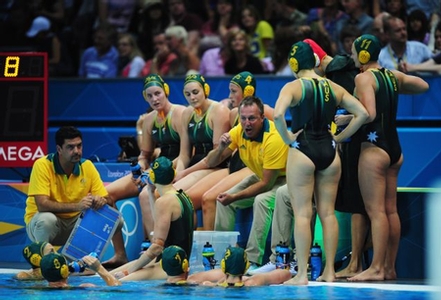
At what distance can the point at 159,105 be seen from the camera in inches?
501

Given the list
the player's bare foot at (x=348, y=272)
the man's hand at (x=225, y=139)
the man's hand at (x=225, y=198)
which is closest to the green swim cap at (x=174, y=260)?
the man's hand at (x=225, y=198)

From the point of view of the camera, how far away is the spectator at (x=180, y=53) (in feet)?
50.9

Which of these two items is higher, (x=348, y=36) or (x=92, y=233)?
(x=348, y=36)

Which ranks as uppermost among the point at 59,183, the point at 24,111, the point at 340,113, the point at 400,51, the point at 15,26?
the point at 15,26

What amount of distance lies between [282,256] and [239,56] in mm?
4646

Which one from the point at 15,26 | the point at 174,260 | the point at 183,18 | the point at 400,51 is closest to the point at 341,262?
the point at 174,260

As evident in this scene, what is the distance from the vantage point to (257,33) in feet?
50.9

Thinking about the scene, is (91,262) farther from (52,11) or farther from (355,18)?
(52,11)

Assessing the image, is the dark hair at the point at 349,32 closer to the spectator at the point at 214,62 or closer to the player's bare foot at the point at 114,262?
the spectator at the point at 214,62

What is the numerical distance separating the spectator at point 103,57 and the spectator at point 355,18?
126 inches

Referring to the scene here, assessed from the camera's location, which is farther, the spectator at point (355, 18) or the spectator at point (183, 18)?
the spectator at point (183, 18)

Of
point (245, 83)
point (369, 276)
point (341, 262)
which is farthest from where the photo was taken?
point (245, 83)

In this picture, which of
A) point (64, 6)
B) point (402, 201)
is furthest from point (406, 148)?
point (64, 6)

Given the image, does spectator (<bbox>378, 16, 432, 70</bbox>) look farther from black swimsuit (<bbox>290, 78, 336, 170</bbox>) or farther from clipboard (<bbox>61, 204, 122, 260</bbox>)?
clipboard (<bbox>61, 204, 122, 260</bbox>)
